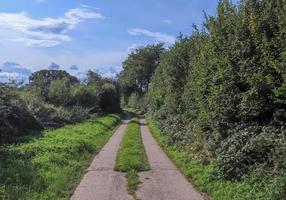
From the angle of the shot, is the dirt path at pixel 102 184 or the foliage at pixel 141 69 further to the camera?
the foliage at pixel 141 69

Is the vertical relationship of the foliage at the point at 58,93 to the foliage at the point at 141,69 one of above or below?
below

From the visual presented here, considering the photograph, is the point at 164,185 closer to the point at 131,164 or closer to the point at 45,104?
the point at 131,164

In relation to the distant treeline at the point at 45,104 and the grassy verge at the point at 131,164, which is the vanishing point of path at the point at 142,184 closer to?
the grassy verge at the point at 131,164

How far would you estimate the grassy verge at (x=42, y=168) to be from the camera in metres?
11.8

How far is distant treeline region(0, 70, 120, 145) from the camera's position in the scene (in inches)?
932

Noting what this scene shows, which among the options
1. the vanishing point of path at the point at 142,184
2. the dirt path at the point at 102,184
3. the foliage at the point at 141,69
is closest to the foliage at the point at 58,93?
the dirt path at the point at 102,184

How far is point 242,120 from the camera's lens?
48.5ft

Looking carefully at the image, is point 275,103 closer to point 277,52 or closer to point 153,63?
point 277,52

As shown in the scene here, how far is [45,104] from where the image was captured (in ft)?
134

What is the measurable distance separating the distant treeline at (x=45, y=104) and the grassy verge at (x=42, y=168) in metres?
2.50

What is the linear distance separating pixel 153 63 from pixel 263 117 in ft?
321

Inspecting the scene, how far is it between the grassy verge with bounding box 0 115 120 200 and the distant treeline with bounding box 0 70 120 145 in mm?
2498

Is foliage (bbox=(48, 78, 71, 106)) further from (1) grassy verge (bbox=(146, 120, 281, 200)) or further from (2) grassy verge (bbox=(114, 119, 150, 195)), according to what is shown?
(1) grassy verge (bbox=(146, 120, 281, 200))

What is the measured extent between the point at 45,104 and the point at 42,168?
2593cm
